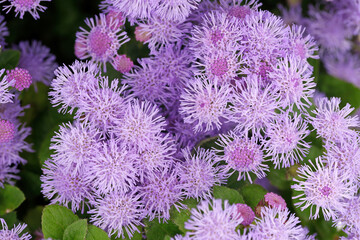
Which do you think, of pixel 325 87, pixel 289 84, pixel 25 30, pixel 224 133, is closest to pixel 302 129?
pixel 289 84

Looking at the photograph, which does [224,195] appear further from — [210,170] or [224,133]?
[224,133]

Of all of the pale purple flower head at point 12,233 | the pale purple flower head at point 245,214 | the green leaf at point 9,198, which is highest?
the pale purple flower head at point 245,214

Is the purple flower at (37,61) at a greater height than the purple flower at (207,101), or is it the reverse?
the purple flower at (207,101)

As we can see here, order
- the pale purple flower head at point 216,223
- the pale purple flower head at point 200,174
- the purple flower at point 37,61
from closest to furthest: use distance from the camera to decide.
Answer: the pale purple flower head at point 216,223
the pale purple flower head at point 200,174
the purple flower at point 37,61

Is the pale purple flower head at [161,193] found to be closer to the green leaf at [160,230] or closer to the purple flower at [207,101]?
the green leaf at [160,230]

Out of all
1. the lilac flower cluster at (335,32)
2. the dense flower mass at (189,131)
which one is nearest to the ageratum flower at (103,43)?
the dense flower mass at (189,131)

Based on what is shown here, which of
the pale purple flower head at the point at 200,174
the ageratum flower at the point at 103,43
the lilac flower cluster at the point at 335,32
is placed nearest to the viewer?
the pale purple flower head at the point at 200,174

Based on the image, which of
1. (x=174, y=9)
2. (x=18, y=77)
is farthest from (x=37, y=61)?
(x=174, y=9)
